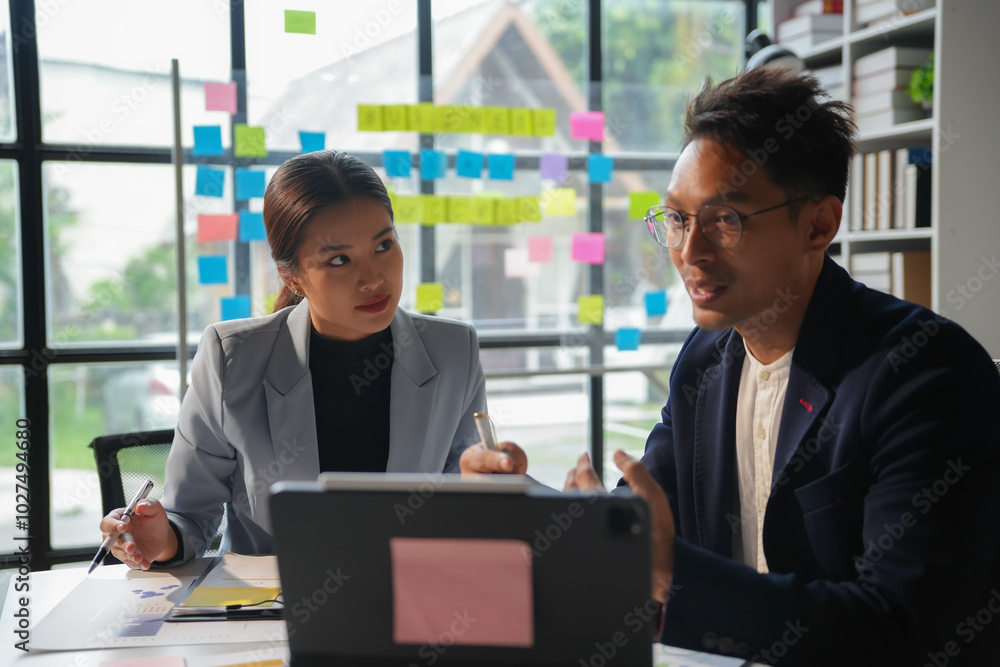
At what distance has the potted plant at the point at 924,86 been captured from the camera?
9.11ft

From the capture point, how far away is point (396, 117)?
10.1 feet

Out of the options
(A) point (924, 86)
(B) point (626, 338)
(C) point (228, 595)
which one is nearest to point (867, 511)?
(C) point (228, 595)

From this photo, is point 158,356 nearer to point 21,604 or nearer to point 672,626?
point 21,604

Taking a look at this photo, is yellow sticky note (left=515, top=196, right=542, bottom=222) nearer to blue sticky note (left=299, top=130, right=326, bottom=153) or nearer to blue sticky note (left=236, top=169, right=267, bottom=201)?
blue sticky note (left=299, top=130, right=326, bottom=153)

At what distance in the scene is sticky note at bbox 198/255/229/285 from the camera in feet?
9.57

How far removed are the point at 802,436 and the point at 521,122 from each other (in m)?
2.32

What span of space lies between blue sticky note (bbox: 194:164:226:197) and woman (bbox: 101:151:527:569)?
1.29 meters

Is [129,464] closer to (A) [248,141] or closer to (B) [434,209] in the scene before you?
(A) [248,141]

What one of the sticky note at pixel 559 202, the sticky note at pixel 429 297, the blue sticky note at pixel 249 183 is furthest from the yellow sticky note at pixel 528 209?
the blue sticky note at pixel 249 183

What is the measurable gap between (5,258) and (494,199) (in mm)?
1748

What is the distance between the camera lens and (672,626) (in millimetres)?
974

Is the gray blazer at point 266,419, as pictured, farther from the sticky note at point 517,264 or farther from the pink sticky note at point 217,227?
the sticky note at point 517,264

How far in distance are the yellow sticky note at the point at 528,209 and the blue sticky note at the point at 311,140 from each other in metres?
0.78

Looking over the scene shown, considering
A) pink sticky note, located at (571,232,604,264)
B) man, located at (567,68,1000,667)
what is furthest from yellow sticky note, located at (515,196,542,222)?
man, located at (567,68,1000,667)
